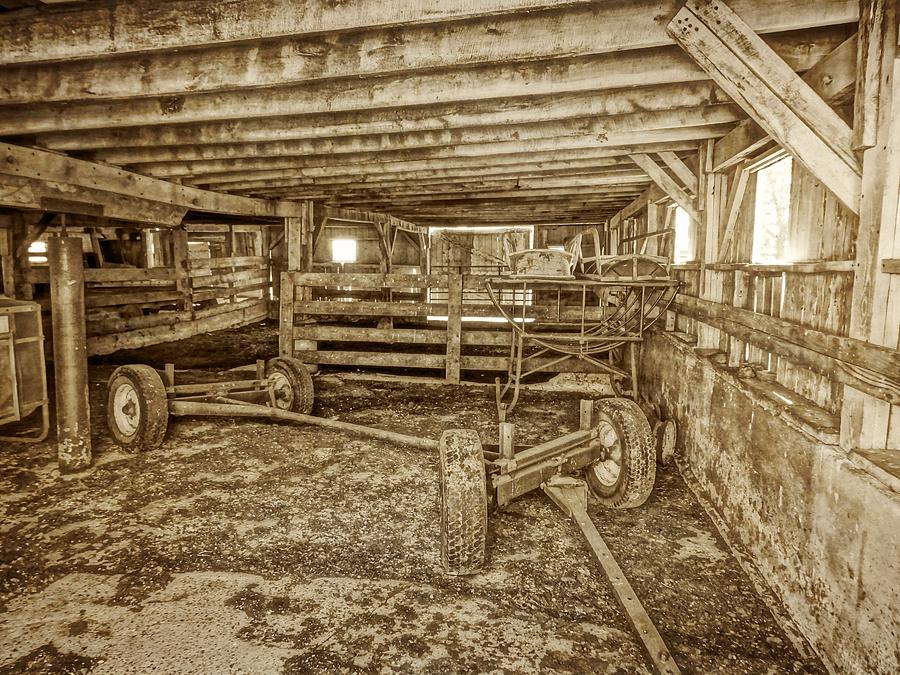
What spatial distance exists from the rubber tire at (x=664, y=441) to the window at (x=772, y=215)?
5.63 ft

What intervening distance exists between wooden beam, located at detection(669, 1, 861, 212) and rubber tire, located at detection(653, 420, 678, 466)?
9.19ft

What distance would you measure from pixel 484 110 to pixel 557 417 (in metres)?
3.72

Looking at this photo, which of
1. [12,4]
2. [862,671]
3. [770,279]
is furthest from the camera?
[770,279]

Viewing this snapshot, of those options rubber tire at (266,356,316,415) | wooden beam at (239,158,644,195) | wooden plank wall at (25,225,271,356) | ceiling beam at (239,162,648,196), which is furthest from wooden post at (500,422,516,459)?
wooden plank wall at (25,225,271,356)

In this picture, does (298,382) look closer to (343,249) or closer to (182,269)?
(182,269)

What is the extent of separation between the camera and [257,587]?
9.41ft

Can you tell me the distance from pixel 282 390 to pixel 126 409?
1.60 meters

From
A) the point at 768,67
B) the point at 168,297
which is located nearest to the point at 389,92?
the point at 768,67

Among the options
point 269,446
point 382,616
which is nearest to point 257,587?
point 382,616

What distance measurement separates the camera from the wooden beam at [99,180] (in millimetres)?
5367

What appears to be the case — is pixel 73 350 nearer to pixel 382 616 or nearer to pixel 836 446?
pixel 382 616

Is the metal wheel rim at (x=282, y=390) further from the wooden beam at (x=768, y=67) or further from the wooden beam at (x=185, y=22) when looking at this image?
the wooden beam at (x=768, y=67)

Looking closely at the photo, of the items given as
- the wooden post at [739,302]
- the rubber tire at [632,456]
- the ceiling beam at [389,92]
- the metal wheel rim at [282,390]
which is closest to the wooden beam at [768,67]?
the ceiling beam at [389,92]

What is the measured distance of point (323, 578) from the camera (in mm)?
2967
